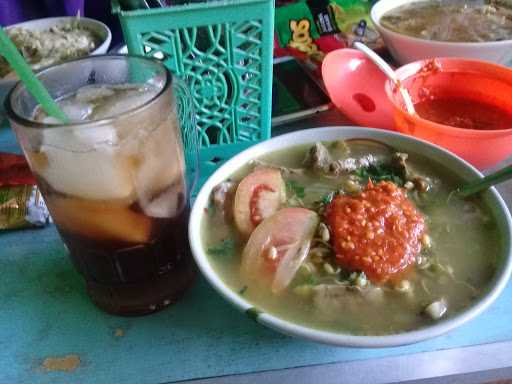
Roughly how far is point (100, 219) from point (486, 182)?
0.51m

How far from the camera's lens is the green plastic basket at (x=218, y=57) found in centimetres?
66

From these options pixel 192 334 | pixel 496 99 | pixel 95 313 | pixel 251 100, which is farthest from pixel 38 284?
pixel 496 99

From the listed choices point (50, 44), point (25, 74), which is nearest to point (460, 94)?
point (25, 74)

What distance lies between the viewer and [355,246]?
0.58 m

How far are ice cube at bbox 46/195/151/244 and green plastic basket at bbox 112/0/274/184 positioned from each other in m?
0.23

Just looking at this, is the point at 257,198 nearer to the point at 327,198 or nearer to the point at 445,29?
the point at 327,198

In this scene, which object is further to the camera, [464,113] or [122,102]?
[464,113]

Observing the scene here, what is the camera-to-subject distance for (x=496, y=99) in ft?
2.83

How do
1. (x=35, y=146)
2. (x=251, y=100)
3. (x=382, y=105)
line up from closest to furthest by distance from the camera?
(x=35, y=146) → (x=251, y=100) → (x=382, y=105)

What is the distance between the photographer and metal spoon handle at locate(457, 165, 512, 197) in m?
0.60

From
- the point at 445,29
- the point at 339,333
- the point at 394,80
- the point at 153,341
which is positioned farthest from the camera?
the point at 445,29

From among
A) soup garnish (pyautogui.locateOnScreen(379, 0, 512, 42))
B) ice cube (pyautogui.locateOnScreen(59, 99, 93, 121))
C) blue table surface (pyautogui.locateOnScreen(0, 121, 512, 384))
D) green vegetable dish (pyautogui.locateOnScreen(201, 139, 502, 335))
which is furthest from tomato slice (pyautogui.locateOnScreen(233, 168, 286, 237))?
soup garnish (pyautogui.locateOnScreen(379, 0, 512, 42))

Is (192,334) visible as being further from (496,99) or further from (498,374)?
(496,99)

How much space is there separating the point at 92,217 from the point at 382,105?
59 cm
